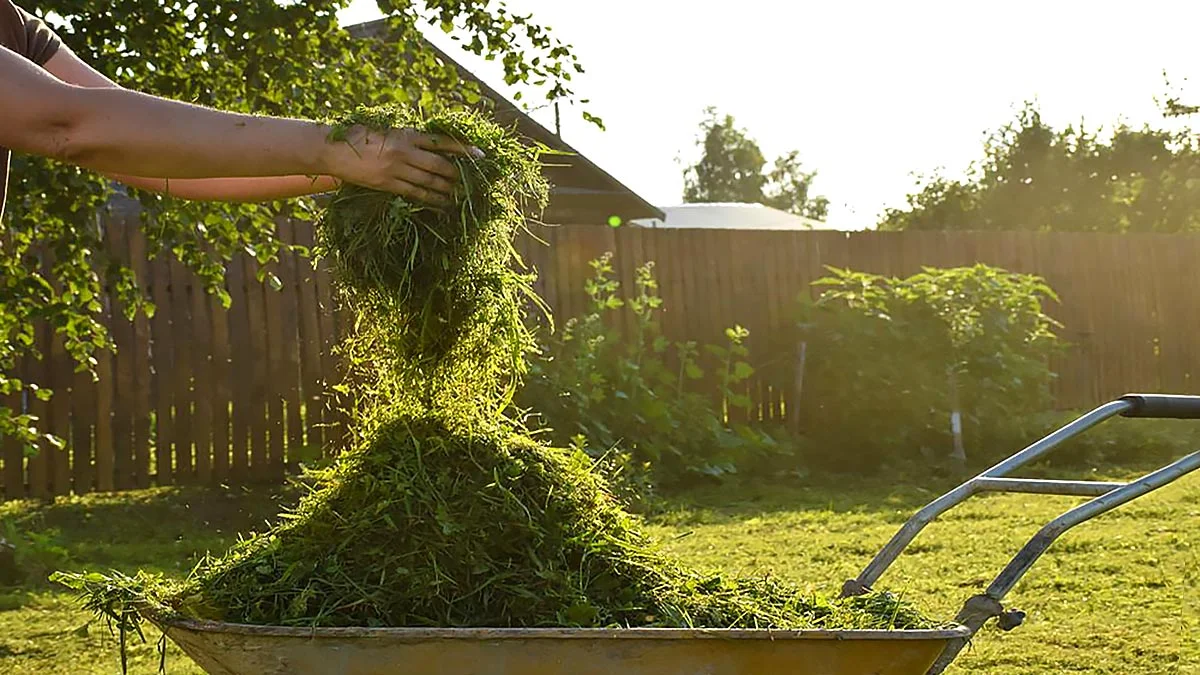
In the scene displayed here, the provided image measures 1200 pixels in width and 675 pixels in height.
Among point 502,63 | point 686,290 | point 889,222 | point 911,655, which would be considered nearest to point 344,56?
point 502,63

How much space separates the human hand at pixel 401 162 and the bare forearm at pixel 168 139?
4 centimetres

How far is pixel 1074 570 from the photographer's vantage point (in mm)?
4836

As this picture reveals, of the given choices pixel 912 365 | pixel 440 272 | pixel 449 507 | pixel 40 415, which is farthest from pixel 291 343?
pixel 449 507

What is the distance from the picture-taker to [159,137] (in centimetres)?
→ 203

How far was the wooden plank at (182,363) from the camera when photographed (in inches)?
278

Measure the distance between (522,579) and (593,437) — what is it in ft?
15.0

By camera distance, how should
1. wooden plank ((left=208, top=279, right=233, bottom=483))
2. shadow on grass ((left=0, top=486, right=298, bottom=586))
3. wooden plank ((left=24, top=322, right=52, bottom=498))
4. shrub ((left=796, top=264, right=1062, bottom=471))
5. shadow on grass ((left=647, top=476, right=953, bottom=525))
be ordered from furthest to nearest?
shrub ((left=796, top=264, right=1062, bottom=471)), wooden plank ((left=208, top=279, right=233, bottom=483)), wooden plank ((left=24, top=322, right=52, bottom=498)), shadow on grass ((left=647, top=476, right=953, bottom=525)), shadow on grass ((left=0, top=486, right=298, bottom=586))

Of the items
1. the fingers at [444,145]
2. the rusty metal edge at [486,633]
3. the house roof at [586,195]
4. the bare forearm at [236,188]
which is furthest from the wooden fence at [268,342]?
the rusty metal edge at [486,633]

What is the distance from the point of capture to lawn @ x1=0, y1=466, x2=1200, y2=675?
393 centimetres

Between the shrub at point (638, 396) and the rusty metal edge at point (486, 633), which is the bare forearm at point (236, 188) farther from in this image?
the shrub at point (638, 396)

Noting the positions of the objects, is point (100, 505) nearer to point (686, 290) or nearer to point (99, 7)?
point (99, 7)

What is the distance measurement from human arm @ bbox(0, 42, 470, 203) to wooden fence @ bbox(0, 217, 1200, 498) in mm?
4067

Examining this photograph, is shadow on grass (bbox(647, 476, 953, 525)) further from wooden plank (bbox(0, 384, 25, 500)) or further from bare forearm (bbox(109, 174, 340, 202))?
bare forearm (bbox(109, 174, 340, 202))

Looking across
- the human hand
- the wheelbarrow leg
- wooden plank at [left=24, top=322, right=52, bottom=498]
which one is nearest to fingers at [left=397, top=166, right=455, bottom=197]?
the human hand
